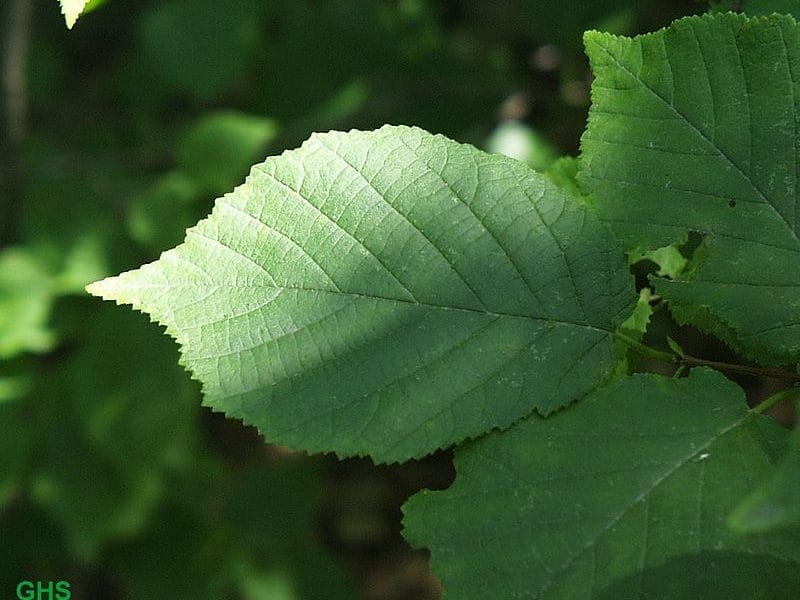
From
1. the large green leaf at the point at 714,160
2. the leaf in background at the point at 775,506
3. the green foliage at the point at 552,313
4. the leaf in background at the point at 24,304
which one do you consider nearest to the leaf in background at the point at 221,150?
the leaf in background at the point at 24,304

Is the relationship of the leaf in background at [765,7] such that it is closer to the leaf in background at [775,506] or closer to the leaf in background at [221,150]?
the leaf in background at [775,506]

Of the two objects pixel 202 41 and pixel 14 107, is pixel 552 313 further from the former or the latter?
pixel 202 41

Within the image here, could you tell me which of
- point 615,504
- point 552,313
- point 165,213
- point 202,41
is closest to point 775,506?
point 615,504

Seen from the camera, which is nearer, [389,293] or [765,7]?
[389,293]

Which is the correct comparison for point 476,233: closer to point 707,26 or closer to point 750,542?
point 707,26

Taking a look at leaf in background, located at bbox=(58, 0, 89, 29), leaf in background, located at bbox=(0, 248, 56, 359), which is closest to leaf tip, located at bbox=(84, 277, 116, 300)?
leaf in background, located at bbox=(58, 0, 89, 29)
